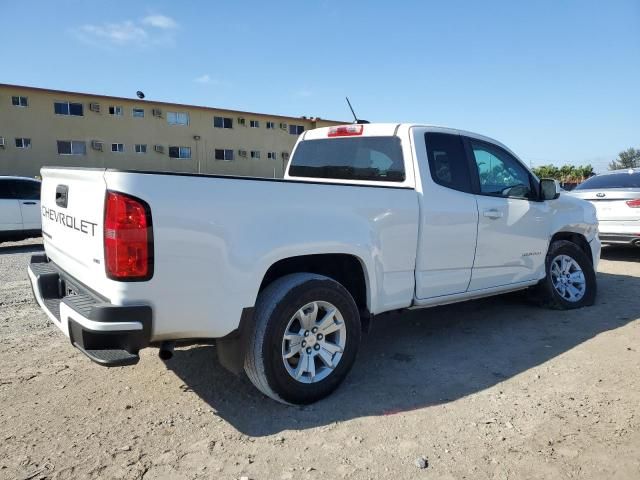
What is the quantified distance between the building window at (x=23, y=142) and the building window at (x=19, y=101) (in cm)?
191

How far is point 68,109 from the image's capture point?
28734 mm

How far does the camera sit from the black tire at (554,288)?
529 centimetres

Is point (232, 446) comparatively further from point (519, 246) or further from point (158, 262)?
point (519, 246)

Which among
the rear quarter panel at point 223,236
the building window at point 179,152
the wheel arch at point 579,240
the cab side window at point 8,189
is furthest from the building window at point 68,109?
the rear quarter panel at point 223,236

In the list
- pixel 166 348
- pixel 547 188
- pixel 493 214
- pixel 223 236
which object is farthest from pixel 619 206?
pixel 166 348

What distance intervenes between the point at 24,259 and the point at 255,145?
1097 inches

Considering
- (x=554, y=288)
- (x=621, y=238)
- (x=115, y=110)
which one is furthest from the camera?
(x=115, y=110)

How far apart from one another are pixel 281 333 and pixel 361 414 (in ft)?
2.42

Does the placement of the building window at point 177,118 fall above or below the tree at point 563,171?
above

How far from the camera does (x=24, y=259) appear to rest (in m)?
9.17

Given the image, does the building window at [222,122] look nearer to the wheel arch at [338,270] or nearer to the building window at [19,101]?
the building window at [19,101]

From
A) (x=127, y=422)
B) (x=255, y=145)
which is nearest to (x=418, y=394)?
(x=127, y=422)

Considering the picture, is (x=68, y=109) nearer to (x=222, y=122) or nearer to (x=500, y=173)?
(x=222, y=122)

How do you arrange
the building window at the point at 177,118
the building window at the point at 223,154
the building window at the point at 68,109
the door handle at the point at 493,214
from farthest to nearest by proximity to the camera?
the building window at the point at 223,154, the building window at the point at 177,118, the building window at the point at 68,109, the door handle at the point at 493,214
